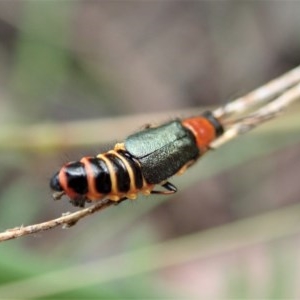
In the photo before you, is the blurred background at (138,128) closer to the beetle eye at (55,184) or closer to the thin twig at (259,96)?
the thin twig at (259,96)

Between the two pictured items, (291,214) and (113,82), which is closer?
(291,214)

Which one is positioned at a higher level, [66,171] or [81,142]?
[81,142]

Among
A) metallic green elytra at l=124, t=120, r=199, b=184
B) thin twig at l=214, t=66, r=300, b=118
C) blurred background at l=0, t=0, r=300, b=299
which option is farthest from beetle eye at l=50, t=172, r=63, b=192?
thin twig at l=214, t=66, r=300, b=118

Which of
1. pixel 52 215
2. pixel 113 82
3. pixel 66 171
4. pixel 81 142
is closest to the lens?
pixel 66 171

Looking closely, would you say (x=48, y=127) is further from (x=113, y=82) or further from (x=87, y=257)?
(x=113, y=82)

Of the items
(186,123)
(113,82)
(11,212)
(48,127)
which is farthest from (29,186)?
(186,123)

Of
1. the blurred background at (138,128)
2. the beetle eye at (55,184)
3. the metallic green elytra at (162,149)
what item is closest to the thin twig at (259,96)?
the metallic green elytra at (162,149)

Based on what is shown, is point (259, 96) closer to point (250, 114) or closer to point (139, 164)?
point (250, 114)
